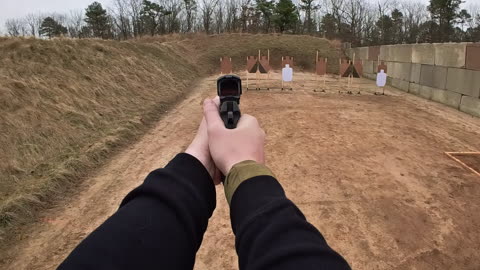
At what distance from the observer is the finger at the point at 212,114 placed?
3.64ft

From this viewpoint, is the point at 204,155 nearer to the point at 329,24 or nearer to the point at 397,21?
the point at 397,21

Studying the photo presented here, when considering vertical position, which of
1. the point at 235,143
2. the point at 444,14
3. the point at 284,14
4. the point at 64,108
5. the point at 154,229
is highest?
the point at 284,14

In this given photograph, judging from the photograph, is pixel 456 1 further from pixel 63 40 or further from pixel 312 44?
pixel 63 40

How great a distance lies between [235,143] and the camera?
1.00m

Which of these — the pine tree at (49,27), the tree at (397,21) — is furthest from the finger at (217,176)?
the pine tree at (49,27)

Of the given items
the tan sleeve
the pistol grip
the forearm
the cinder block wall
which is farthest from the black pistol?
the cinder block wall

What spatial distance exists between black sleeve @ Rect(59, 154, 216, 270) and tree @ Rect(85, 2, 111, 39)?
37.2m

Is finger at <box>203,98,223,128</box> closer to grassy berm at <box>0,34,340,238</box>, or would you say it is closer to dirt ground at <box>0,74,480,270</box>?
dirt ground at <box>0,74,480,270</box>

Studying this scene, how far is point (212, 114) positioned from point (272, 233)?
600mm

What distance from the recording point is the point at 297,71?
2028 centimetres

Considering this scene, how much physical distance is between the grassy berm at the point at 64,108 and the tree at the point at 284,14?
20.8 metres

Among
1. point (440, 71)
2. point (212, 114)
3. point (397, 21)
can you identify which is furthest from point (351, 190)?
point (397, 21)

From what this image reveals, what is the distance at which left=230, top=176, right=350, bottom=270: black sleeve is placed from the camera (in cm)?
60

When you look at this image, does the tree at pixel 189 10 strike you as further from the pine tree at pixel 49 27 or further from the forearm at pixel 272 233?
the forearm at pixel 272 233
